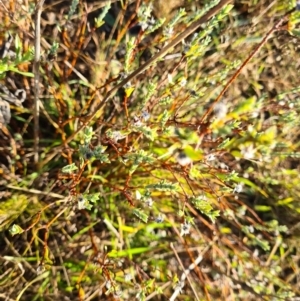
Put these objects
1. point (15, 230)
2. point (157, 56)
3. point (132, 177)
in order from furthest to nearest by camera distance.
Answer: point (132, 177), point (15, 230), point (157, 56)

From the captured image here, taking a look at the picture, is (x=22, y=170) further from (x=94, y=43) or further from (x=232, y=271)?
(x=232, y=271)

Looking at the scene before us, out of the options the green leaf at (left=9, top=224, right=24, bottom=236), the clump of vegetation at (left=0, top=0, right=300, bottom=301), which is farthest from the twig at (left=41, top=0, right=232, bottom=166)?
the green leaf at (left=9, top=224, right=24, bottom=236)

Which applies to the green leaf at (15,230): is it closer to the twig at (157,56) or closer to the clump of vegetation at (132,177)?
the clump of vegetation at (132,177)

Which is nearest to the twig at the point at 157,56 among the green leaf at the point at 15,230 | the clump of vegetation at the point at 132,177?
the clump of vegetation at the point at 132,177

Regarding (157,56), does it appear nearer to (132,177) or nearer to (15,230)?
(15,230)

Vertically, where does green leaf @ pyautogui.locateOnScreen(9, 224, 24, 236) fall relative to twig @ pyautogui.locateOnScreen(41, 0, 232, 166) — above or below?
below

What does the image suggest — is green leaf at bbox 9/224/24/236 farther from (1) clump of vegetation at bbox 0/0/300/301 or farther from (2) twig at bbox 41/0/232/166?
(2) twig at bbox 41/0/232/166

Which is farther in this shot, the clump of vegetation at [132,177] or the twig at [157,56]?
the clump of vegetation at [132,177]

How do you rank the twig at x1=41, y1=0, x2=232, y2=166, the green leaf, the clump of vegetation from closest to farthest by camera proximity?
1. the twig at x1=41, y1=0, x2=232, y2=166
2. the green leaf
3. the clump of vegetation

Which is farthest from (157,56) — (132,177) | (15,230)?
(132,177)
